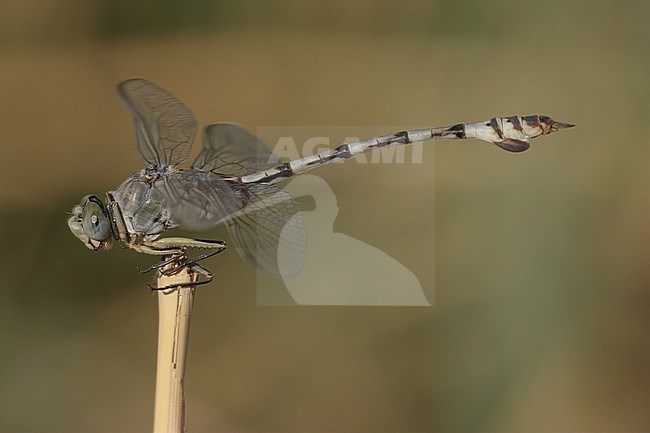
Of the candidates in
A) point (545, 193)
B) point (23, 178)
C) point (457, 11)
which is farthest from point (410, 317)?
point (23, 178)

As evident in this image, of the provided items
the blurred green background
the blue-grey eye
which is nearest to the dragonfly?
the blue-grey eye

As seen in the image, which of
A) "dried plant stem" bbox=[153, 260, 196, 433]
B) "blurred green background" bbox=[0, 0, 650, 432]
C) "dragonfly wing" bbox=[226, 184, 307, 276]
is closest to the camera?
"dried plant stem" bbox=[153, 260, 196, 433]

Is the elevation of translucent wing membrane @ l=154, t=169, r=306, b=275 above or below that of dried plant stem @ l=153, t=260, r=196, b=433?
above

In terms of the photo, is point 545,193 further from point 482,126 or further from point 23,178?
point 23,178

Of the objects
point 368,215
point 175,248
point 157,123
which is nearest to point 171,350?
point 175,248

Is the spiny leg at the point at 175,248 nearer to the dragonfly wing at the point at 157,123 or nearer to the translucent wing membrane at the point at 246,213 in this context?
the translucent wing membrane at the point at 246,213

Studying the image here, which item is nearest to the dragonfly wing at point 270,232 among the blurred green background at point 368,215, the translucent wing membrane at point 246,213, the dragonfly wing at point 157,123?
the translucent wing membrane at point 246,213

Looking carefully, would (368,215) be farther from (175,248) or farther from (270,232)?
(175,248)

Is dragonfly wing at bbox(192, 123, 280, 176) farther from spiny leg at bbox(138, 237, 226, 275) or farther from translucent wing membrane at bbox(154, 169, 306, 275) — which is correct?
spiny leg at bbox(138, 237, 226, 275)
